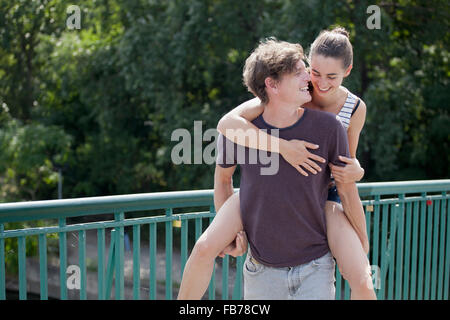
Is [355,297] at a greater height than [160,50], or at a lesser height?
lesser

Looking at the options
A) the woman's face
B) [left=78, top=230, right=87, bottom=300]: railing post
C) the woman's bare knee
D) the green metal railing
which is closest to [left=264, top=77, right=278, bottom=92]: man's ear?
the woman's face

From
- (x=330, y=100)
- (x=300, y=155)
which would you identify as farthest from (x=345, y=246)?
(x=330, y=100)

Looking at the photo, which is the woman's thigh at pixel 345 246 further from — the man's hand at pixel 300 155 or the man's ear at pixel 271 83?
the man's ear at pixel 271 83

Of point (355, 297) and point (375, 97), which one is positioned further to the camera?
point (375, 97)

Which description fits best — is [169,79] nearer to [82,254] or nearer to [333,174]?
[82,254]

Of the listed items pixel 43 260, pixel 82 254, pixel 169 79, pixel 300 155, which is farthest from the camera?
pixel 169 79

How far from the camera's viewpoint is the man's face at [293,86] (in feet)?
6.98

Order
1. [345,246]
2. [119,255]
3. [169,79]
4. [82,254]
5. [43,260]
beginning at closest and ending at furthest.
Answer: [345,246] < [43,260] < [82,254] < [119,255] < [169,79]

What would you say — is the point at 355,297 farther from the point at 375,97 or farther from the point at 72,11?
the point at 72,11

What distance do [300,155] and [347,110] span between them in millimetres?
441

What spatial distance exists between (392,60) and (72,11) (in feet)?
21.8

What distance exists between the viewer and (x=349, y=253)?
2141mm
